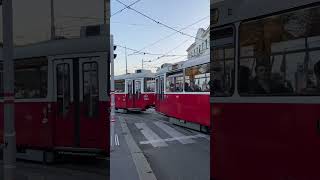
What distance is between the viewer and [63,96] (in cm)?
1013

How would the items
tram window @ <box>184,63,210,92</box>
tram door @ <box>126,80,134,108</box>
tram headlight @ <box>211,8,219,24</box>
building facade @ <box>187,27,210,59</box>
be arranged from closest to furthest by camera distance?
1. tram headlight @ <box>211,8,219,24</box>
2. building facade @ <box>187,27,210,59</box>
3. tram window @ <box>184,63,210,92</box>
4. tram door @ <box>126,80,134,108</box>

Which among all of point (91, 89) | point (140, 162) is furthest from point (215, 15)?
point (140, 162)

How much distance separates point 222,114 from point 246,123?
19.1 inches

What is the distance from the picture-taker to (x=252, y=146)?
19.0 feet

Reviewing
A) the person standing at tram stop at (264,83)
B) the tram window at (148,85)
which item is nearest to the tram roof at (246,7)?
the person standing at tram stop at (264,83)

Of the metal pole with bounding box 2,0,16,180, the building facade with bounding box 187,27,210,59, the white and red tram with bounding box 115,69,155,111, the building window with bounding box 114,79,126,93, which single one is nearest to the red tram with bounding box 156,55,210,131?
the building facade with bounding box 187,27,210,59

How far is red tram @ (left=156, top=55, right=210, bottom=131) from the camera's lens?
14.9 metres

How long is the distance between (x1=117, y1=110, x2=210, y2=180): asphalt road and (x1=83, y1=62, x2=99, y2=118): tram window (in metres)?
1.71

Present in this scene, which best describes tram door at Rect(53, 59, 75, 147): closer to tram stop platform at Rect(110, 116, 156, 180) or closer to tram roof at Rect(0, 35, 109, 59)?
tram roof at Rect(0, 35, 109, 59)

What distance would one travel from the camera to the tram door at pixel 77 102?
9.61 metres

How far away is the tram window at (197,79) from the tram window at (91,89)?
14.7ft

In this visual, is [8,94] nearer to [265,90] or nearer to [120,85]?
[265,90]

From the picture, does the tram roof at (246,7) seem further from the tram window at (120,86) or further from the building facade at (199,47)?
the tram window at (120,86)

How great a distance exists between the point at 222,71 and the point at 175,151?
273 inches
